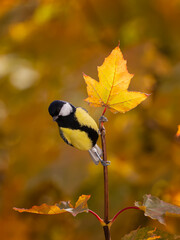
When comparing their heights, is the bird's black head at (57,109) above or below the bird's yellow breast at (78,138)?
above

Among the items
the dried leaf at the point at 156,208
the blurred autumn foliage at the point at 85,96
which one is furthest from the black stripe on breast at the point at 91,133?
the blurred autumn foliage at the point at 85,96

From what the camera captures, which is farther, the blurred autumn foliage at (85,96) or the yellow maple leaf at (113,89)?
the blurred autumn foliage at (85,96)

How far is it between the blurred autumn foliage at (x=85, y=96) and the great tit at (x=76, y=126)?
1.62 feet

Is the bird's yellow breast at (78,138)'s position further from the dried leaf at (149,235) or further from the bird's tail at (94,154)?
the dried leaf at (149,235)

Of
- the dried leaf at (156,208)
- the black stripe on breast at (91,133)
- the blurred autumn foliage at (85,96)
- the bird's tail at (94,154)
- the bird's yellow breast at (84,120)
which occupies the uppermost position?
the blurred autumn foliage at (85,96)

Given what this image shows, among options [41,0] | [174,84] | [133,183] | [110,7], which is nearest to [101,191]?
[133,183]

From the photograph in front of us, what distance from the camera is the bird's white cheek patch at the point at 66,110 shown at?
0.26 metres

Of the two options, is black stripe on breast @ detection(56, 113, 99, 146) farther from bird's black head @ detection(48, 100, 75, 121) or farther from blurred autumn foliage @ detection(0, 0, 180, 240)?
blurred autumn foliage @ detection(0, 0, 180, 240)

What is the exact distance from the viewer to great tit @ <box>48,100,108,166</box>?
10.2 inches

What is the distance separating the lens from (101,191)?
3.06 feet

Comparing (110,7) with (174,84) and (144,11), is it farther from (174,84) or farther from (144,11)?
(174,84)

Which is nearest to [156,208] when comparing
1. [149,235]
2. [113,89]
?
[149,235]

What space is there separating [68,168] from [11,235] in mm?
445

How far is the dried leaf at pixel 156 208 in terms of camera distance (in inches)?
12.4
